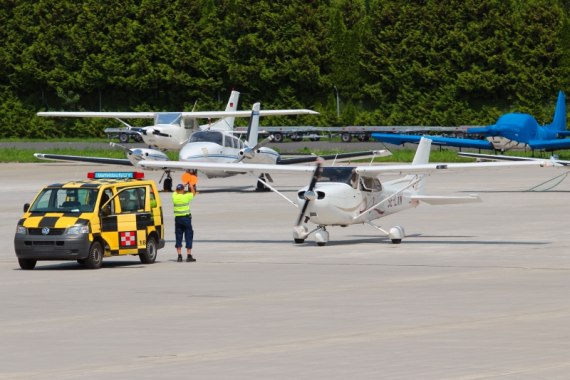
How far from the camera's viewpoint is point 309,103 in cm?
9225

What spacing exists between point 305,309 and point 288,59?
7385 centimetres

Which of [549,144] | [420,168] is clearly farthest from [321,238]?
[549,144]

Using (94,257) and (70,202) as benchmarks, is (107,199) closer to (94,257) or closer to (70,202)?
(70,202)

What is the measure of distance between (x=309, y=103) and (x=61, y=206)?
69.1 metres

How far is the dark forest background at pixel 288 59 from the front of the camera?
8712 cm

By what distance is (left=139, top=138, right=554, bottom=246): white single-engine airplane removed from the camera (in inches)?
1078

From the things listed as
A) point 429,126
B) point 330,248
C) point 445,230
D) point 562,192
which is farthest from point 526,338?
point 429,126

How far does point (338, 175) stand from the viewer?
1114 inches

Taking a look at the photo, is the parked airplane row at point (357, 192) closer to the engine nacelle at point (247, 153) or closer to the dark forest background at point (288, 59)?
the engine nacelle at point (247, 153)

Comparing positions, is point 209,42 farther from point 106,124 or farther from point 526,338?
point 526,338

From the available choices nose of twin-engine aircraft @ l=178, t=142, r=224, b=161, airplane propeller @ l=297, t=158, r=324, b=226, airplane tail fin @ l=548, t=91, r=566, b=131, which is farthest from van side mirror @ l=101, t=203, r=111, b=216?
airplane tail fin @ l=548, t=91, r=566, b=131

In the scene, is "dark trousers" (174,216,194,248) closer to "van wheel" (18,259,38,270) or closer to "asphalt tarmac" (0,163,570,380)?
"asphalt tarmac" (0,163,570,380)

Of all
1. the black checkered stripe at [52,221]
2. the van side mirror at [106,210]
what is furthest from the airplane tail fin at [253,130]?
the black checkered stripe at [52,221]

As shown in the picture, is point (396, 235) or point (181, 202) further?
point (396, 235)
